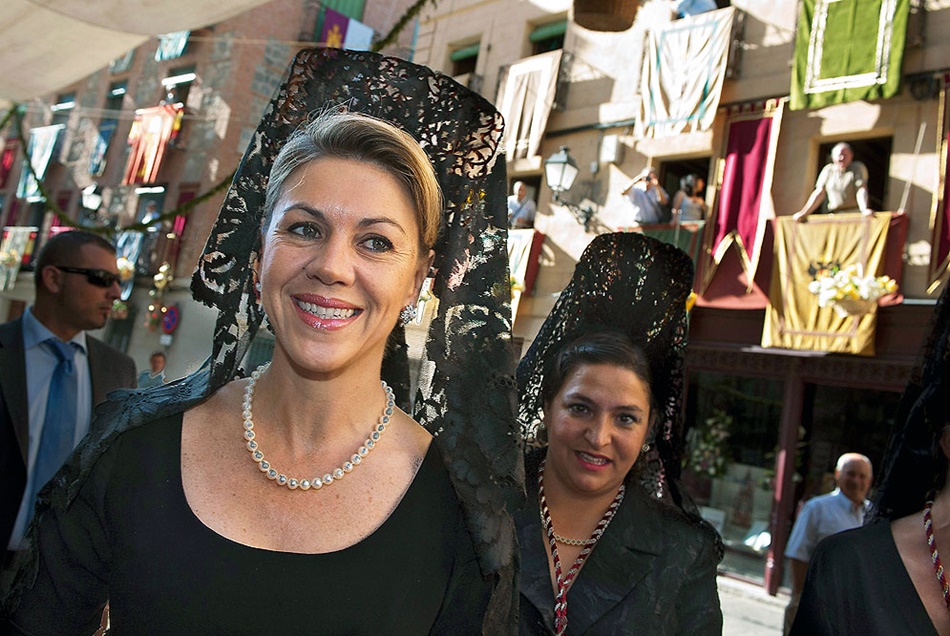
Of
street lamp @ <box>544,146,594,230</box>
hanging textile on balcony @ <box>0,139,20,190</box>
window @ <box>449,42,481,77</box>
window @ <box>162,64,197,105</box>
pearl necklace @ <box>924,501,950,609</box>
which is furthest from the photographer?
hanging textile on balcony @ <box>0,139,20,190</box>

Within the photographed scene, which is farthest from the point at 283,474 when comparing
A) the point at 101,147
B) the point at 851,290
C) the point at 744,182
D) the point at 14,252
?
the point at 14,252

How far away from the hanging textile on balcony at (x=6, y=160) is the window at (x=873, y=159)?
84.7 feet

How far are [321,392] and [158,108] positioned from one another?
21.5 metres

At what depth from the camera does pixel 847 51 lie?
10.0 meters

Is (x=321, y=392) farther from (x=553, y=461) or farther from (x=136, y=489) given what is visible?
(x=553, y=461)

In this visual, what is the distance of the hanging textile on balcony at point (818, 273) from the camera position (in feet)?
31.3

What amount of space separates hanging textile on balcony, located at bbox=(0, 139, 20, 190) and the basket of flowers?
2663cm

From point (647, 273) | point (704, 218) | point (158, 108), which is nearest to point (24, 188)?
point (158, 108)

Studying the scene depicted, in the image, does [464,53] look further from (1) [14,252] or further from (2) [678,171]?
(1) [14,252]

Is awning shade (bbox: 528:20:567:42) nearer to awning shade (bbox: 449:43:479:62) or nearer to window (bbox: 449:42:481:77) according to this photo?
awning shade (bbox: 449:43:479:62)

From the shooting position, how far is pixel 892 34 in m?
9.78

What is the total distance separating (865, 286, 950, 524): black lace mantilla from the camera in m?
2.12

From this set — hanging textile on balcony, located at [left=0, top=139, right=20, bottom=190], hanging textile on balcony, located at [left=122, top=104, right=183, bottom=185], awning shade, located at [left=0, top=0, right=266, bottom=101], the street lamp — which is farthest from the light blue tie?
hanging textile on balcony, located at [left=0, top=139, right=20, bottom=190]

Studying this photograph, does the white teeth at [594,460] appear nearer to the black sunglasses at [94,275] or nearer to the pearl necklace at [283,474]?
the pearl necklace at [283,474]
